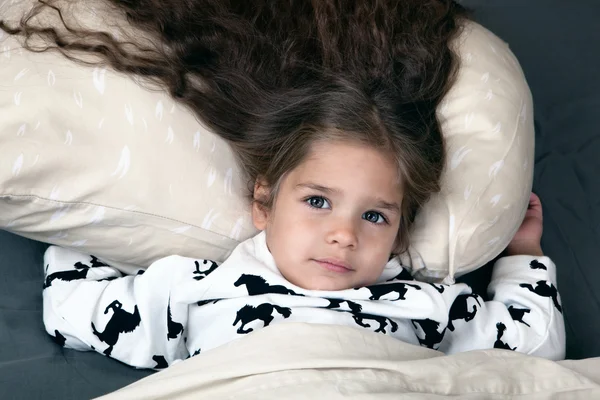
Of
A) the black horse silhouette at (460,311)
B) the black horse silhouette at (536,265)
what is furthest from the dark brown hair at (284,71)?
the black horse silhouette at (536,265)

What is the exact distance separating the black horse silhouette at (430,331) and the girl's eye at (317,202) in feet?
0.82

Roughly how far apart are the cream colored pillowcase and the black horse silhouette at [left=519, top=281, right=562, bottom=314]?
9 centimetres

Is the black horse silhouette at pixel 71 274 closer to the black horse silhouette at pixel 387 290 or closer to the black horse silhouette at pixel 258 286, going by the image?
the black horse silhouette at pixel 258 286

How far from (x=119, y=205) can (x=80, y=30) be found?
0.31 meters

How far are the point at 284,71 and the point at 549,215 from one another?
608 mm

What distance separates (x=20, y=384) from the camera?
1196 millimetres

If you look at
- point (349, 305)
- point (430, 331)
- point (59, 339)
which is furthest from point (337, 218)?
point (59, 339)

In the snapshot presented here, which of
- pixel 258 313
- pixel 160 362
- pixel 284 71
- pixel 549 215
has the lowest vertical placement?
pixel 160 362

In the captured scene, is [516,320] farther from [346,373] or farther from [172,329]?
[172,329]

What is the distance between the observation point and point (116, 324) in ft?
4.25

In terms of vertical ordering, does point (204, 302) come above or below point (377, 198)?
below

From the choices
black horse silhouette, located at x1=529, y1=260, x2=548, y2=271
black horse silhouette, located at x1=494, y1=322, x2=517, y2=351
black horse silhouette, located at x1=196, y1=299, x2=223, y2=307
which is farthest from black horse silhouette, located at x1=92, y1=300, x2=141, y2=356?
black horse silhouette, located at x1=529, y1=260, x2=548, y2=271

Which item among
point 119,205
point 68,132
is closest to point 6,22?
point 68,132

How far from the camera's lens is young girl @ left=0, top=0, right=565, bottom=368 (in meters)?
1.31
